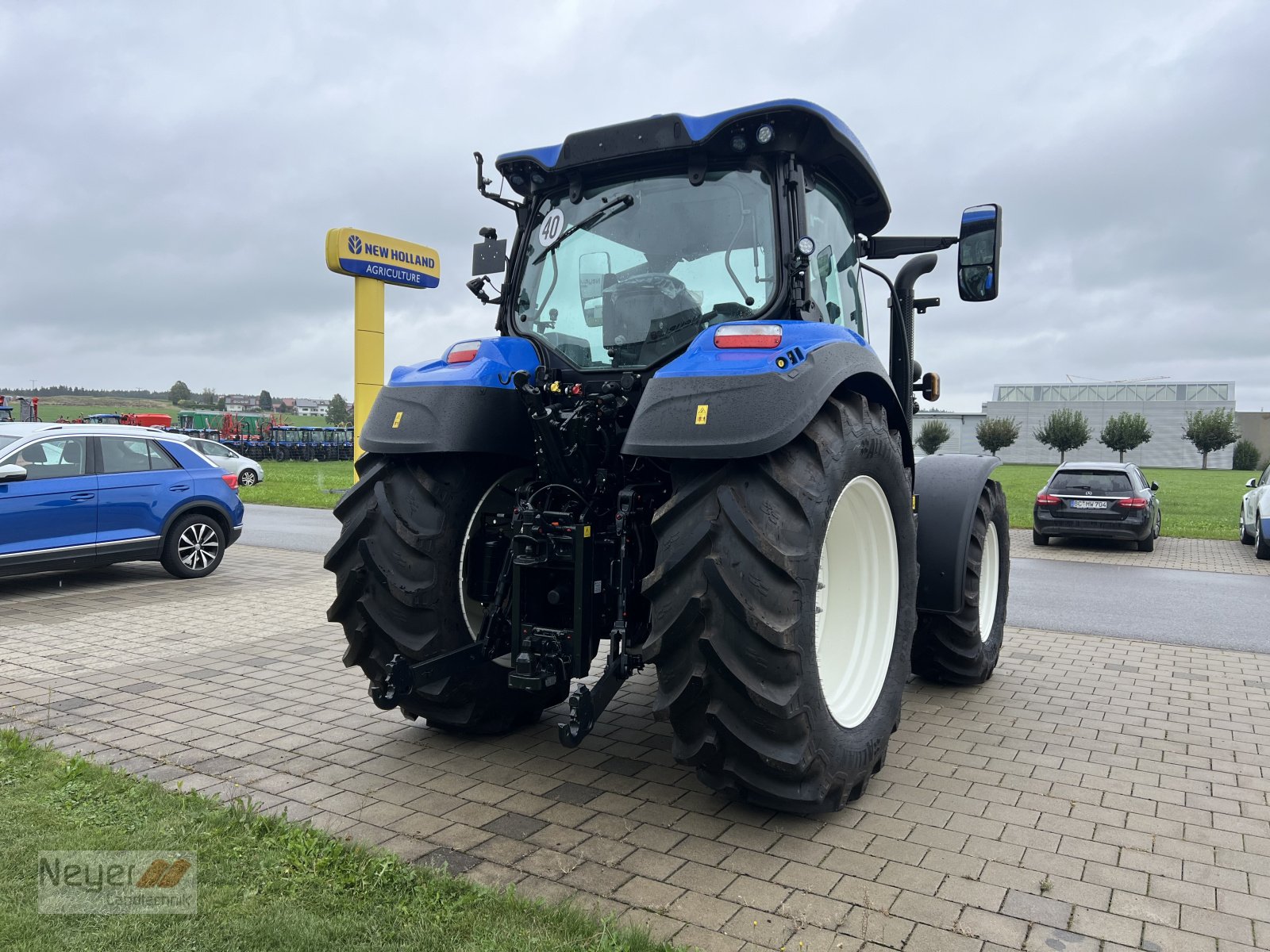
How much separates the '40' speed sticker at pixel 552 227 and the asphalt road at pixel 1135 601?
19.1 feet

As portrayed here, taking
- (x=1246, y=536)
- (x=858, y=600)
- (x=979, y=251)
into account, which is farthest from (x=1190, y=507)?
(x=858, y=600)

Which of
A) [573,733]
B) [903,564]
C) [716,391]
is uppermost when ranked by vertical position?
[716,391]

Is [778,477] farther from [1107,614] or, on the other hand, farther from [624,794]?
[1107,614]

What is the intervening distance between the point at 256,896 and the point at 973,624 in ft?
13.6

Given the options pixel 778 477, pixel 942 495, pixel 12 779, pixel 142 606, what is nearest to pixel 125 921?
pixel 12 779

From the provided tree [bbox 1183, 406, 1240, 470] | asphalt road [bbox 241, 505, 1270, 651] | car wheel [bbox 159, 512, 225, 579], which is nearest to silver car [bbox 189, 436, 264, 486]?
asphalt road [bbox 241, 505, 1270, 651]

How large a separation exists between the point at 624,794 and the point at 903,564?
1.62 m

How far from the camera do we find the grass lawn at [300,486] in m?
21.2

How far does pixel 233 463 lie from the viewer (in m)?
24.4

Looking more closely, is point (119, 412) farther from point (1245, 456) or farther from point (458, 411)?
point (1245, 456)

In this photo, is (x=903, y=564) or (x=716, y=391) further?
(x=903, y=564)

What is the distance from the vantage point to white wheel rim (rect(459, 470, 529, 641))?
4043 mm

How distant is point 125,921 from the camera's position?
8.98ft

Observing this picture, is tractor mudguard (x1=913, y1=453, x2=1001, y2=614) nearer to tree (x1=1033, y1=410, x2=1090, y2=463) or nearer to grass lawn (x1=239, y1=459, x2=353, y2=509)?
grass lawn (x1=239, y1=459, x2=353, y2=509)
